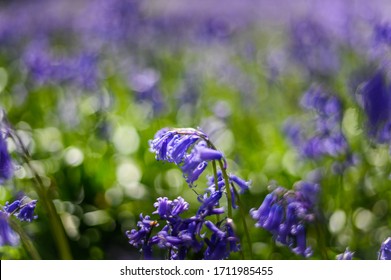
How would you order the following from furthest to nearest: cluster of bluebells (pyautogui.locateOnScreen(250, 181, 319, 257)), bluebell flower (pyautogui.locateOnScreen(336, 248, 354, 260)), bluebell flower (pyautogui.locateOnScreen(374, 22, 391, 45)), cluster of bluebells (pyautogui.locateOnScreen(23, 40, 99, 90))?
1. cluster of bluebells (pyautogui.locateOnScreen(23, 40, 99, 90))
2. bluebell flower (pyautogui.locateOnScreen(374, 22, 391, 45))
3. bluebell flower (pyautogui.locateOnScreen(336, 248, 354, 260))
4. cluster of bluebells (pyautogui.locateOnScreen(250, 181, 319, 257))

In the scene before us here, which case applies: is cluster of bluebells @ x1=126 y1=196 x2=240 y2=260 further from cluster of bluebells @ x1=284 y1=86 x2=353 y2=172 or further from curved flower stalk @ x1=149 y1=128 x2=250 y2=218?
cluster of bluebells @ x1=284 y1=86 x2=353 y2=172

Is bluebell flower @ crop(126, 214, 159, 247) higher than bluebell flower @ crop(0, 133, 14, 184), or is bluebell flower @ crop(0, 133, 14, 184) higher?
bluebell flower @ crop(0, 133, 14, 184)

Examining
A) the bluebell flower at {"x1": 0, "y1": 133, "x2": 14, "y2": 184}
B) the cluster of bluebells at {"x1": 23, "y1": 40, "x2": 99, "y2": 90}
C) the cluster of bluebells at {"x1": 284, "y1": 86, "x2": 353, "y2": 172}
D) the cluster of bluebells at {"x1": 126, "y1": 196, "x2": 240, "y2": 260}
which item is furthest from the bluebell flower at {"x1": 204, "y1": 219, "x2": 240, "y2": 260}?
the cluster of bluebells at {"x1": 23, "y1": 40, "x2": 99, "y2": 90}

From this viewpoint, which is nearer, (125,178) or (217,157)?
(217,157)

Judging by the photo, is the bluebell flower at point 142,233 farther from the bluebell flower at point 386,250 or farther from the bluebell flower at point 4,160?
the bluebell flower at point 386,250

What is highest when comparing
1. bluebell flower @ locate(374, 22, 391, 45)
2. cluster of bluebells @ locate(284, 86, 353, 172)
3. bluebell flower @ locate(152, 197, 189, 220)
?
bluebell flower @ locate(374, 22, 391, 45)

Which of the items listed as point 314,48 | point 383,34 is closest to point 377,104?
point 383,34

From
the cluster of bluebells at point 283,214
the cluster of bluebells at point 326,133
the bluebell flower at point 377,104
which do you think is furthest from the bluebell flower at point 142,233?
the cluster of bluebells at point 326,133

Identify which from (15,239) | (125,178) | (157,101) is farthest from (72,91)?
(15,239)

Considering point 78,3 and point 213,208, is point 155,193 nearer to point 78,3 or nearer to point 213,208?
point 213,208

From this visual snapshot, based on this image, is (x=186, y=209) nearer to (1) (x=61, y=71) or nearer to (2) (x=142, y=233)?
(2) (x=142, y=233)
